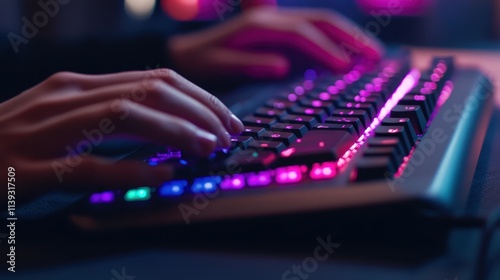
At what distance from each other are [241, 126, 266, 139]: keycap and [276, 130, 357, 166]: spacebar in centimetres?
4

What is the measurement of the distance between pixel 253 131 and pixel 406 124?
11 cm

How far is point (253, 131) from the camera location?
0.46 m

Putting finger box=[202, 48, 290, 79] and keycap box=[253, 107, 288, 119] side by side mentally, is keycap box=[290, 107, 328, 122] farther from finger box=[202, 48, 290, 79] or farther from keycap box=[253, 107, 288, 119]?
finger box=[202, 48, 290, 79]

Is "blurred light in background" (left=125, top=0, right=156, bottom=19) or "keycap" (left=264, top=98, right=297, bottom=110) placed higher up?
"blurred light in background" (left=125, top=0, right=156, bottom=19)

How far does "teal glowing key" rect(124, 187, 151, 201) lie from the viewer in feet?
1.27

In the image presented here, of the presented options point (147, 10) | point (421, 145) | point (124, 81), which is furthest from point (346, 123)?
point (147, 10)

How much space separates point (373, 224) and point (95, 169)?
173 millimetres

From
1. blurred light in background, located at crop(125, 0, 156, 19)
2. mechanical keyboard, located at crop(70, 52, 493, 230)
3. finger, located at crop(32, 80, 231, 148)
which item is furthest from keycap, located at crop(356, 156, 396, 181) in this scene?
blurred light in background, located at crop(125, 0, 156, 19)

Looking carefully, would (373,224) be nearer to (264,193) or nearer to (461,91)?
(264,193)

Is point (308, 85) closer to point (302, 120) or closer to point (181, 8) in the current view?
point (302, 120)

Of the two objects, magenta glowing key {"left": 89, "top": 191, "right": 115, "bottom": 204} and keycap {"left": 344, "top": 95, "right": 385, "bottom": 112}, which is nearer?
magenta glowing key {"left": 89, "top": 191, "right": 115, "bottom": 204}

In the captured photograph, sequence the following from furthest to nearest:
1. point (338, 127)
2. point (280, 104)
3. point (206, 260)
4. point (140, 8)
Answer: point (140, 8), point (280, 104), point (338, 127), point (206, 260)

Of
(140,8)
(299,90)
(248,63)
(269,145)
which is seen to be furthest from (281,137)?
(140,8)

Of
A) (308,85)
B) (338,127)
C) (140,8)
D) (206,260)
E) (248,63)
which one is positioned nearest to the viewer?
(206,260)
